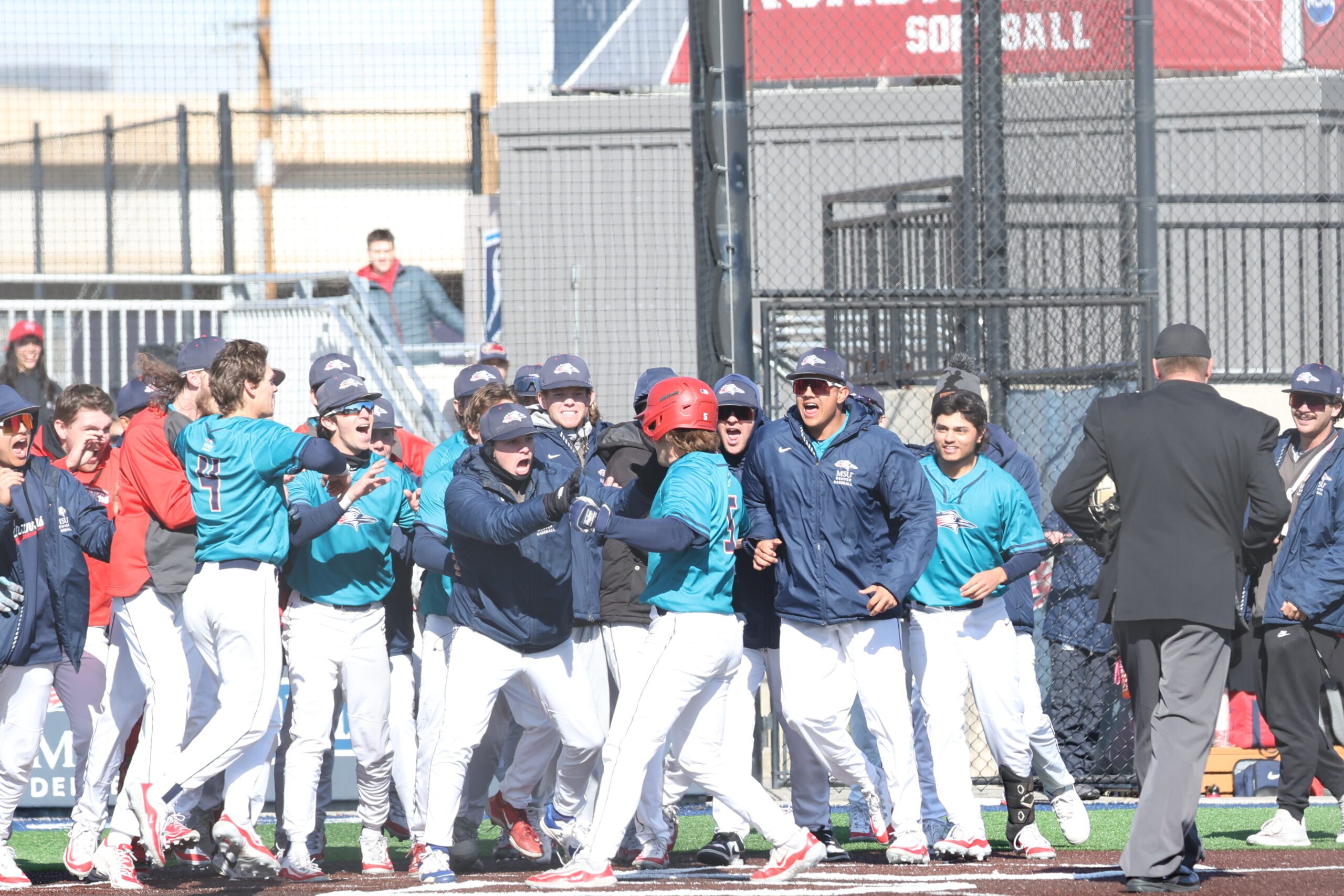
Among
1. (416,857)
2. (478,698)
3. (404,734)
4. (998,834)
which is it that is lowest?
(998,834)

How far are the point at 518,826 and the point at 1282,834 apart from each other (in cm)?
307

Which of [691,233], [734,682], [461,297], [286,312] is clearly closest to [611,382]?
[691,233]

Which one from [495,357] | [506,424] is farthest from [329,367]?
[495,357]

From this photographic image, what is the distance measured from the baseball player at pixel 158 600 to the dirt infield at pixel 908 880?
345mm

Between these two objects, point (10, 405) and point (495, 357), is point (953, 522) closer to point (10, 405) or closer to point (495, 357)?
point (495, 357)

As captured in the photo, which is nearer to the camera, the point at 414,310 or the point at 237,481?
the point at 237,481

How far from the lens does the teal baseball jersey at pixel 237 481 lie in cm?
639

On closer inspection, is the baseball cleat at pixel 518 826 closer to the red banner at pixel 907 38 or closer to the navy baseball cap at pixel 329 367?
the navy baseball cap at pixel 329 367

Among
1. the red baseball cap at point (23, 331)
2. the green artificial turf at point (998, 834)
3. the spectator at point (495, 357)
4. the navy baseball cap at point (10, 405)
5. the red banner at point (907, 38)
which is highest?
the red banner at point (907, 38)

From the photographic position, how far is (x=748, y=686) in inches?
282

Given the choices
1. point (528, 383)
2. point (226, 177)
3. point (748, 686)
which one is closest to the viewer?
point (748, 686)

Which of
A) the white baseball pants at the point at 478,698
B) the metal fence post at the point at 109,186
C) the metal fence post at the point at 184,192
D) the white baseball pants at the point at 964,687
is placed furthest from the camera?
the metal fence post at the point at 109,186

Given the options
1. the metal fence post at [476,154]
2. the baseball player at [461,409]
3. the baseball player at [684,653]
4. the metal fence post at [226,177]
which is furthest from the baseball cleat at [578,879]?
the metal fence post at [476,154]

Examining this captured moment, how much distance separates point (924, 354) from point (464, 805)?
5374mm
